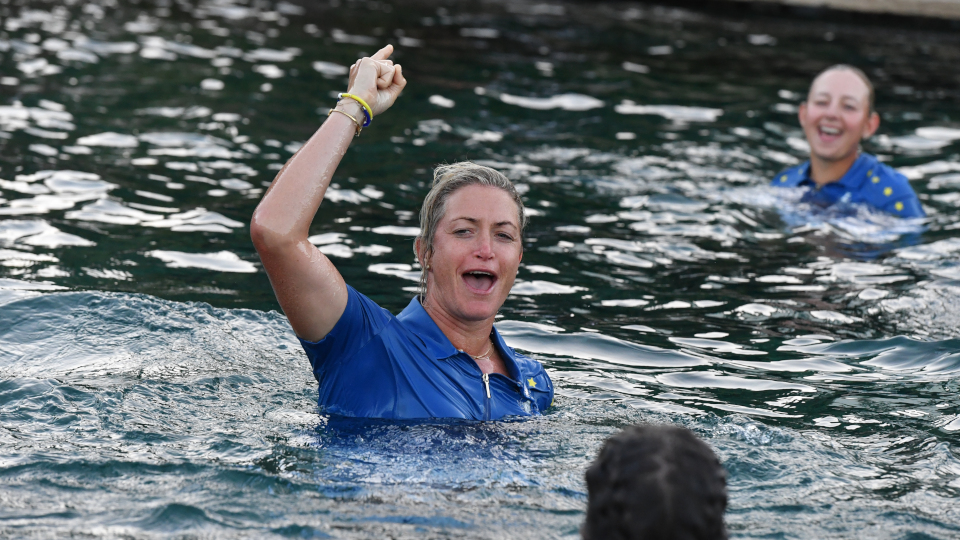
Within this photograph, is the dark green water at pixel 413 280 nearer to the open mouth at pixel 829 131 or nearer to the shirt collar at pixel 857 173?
the shirt collar at pixel 857 173

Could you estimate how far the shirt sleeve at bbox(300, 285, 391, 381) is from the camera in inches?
156

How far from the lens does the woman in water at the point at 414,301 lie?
12.1 feet

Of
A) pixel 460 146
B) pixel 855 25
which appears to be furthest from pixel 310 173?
pixel 855 25

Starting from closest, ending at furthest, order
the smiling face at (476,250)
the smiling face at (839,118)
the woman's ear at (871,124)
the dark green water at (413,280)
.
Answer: the dark green water at (413,280), the smiling face at (476,250), the smiling face at (839,118), the woman's ear at (871,124)

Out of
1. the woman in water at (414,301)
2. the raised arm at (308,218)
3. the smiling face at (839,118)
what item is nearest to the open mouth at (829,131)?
the smiling face at (839,118)

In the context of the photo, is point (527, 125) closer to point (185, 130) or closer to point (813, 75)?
point (185, 130)

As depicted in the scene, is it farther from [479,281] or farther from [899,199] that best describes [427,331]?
[899,199]

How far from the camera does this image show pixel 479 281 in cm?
433

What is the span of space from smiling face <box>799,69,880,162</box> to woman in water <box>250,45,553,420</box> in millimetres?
5381

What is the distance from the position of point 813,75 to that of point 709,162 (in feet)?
14.1

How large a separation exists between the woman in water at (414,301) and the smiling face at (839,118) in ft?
17.7

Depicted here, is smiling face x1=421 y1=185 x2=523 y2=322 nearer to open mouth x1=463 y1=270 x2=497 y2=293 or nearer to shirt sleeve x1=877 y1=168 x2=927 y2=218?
open mouth x1=463 y1=270 x2=497 y2=293

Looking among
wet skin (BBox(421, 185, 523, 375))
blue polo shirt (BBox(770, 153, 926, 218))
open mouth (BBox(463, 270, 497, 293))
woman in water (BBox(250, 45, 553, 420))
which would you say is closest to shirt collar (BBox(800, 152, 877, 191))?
blue polo shirt (BBox(770, 153, 926, 218))

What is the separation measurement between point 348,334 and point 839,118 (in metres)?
6.25
